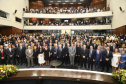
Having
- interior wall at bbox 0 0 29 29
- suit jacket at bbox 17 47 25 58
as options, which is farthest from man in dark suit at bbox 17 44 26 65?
interior wall at bbox 0 0 29 29

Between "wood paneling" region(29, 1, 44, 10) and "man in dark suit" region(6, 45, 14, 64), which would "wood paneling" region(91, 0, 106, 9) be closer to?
"wood paneling" region(29, 1, 44, 10)

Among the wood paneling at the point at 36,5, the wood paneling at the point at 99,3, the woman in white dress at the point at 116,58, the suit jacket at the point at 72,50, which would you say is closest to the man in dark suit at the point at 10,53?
the suit jacket at the point at 72,50

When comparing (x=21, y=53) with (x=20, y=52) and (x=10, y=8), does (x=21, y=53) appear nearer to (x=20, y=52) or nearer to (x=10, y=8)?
(x=20, y=52)

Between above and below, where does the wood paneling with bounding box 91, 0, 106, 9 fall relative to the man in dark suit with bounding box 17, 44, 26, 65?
above

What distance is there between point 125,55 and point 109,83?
3262 mm

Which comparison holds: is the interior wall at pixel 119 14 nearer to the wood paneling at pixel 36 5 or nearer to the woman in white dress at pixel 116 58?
the woman in white dress at pixel 116 58

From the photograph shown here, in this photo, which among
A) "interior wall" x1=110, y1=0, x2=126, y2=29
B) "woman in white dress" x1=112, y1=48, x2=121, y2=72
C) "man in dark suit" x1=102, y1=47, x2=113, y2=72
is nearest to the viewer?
"woman in white dress" x1=112, y1=48, x2=121, y2=72

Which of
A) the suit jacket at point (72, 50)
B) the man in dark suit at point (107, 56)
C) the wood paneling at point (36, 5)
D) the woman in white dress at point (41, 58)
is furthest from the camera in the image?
the wood paneling at point (36, 5)

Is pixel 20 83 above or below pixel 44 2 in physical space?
below

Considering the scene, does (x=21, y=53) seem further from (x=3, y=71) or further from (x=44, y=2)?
(x=44, y=2)

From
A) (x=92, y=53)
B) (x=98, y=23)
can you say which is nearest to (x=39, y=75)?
(x=92, y=53)

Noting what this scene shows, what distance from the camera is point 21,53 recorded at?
20.5 ft

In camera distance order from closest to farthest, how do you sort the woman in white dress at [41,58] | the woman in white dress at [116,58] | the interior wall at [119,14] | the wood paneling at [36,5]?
the woman in white dress at [116,58], the woman in white dress at [41,58], the interior wall at [119,14], the wood paneling at [36,5]

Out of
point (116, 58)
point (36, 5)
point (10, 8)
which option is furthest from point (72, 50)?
point (36, 5)
